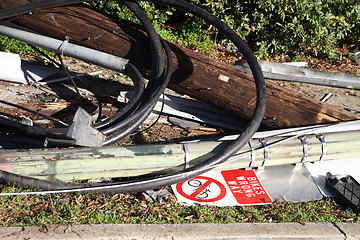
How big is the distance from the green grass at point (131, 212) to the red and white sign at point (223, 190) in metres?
0.11

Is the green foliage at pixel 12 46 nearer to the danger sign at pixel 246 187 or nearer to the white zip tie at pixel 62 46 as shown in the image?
the white zip tie at pixel 62 46

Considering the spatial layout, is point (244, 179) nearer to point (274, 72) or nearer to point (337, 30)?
point (274, 72)

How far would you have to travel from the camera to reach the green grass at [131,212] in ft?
10.8

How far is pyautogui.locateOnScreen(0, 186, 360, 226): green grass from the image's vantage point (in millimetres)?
3301

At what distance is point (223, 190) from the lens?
4.03 m

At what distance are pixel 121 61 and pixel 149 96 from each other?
0.68m

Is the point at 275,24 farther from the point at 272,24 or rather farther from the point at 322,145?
the point at 322,145

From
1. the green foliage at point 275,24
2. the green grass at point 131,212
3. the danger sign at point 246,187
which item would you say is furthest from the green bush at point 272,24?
the green grass at point 131,212

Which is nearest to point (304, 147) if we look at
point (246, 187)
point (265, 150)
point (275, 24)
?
point (265, 150)

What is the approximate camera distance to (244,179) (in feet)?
14.0

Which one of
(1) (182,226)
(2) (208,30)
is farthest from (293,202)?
(2) (208,30)

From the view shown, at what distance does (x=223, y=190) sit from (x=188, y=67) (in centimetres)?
155

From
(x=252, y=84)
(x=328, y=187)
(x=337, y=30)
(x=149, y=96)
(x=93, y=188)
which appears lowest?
(x=93, y=188)

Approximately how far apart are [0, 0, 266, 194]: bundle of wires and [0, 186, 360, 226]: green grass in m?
0.13
